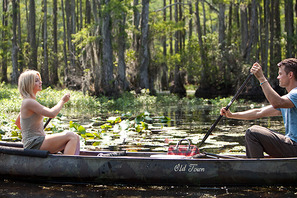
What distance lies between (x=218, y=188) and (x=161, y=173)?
763 millimetres

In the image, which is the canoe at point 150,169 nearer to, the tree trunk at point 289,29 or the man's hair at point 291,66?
the man's hair at point 291,66

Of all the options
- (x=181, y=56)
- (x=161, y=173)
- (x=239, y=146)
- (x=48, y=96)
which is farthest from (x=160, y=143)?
(x=181, y=56)

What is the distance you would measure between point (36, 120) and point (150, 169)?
5.34 ft

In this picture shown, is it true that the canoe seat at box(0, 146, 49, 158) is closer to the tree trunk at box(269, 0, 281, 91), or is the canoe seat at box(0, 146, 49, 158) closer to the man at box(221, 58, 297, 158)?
the man at box(221, 58, 297, 158)

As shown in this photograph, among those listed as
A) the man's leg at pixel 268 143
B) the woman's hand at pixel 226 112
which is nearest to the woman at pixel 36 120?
the woman's hand at pixel 226 112

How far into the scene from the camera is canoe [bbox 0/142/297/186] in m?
5.38

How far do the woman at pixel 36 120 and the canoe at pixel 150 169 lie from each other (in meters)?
0.14

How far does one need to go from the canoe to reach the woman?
0.14 metres

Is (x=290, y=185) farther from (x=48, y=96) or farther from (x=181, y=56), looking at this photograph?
(x=181, y=56)

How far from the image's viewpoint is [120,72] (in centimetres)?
2283

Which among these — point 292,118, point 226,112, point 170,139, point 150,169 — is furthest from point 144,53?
point 292,118

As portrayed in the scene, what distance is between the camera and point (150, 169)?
549 centimetres

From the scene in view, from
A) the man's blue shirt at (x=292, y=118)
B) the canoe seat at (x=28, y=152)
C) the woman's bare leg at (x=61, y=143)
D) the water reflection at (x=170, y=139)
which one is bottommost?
the water reflection at (x=170, y=139)

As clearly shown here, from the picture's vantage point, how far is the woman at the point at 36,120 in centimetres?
542
